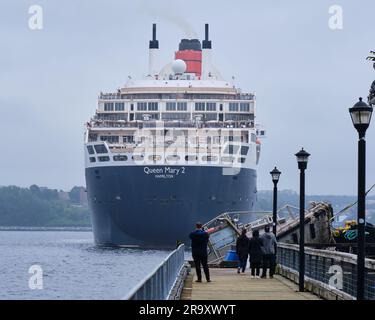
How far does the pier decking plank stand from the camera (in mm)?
24709

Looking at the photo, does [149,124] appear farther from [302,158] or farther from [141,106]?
[302,158]

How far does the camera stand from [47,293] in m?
42.5

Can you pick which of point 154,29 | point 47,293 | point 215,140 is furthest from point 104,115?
point 47,293

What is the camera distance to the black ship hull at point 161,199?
77.1m

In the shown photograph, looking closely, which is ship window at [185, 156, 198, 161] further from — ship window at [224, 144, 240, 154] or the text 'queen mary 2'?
ship window at [224, 144, 240, 154]

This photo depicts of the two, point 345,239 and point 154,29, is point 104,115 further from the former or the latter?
point 345,239

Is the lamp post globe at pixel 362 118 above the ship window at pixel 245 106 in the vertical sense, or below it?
below

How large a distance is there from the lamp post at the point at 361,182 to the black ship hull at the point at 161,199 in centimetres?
5763

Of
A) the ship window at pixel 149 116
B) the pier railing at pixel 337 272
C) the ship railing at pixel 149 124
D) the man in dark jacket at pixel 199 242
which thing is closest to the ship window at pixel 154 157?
the ship railing at pixel 149 124

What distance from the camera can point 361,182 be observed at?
63.0 feet

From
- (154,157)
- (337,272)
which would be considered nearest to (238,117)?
(154,157)

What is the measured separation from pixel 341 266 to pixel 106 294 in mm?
19804

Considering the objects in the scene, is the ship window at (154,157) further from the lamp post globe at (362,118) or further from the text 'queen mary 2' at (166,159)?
the lamp post globe at (362,118)

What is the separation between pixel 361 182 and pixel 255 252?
41.9ft
